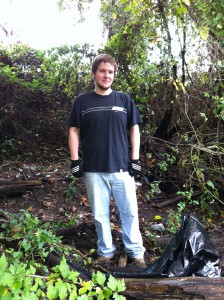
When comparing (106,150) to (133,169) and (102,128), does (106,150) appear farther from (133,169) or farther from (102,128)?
(133,169)

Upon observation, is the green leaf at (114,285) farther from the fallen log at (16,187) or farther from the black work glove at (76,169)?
the fallen log at (16,187)

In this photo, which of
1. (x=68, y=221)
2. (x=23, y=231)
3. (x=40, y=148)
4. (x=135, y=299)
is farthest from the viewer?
(x=40, y=148)

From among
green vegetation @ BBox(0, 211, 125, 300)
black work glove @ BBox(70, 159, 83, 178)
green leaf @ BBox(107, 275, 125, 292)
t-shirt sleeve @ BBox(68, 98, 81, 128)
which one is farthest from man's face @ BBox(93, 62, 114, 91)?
green leaf @ BBox(107, 275, 125, 292)

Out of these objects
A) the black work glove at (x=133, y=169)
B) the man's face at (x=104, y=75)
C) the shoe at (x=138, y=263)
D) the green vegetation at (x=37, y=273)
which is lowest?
the shoe at (x=138, y=263)

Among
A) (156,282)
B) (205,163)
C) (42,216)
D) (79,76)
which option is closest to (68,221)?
(42,216)

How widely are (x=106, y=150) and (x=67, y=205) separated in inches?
87.9

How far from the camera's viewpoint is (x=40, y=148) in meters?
7.02

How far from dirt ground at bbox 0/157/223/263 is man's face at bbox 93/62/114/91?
6.08ft

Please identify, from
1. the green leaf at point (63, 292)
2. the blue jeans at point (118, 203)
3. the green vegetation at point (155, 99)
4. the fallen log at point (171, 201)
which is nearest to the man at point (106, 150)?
the blue jeans at point (118, 203)

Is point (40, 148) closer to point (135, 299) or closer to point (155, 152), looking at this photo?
point (155, 152)

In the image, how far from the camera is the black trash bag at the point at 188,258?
2.95 metres

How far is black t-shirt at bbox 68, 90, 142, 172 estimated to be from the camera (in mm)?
3316

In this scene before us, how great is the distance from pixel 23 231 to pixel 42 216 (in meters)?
1.70

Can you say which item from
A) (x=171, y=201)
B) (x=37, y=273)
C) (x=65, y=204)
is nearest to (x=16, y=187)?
(x=65, y=204)
